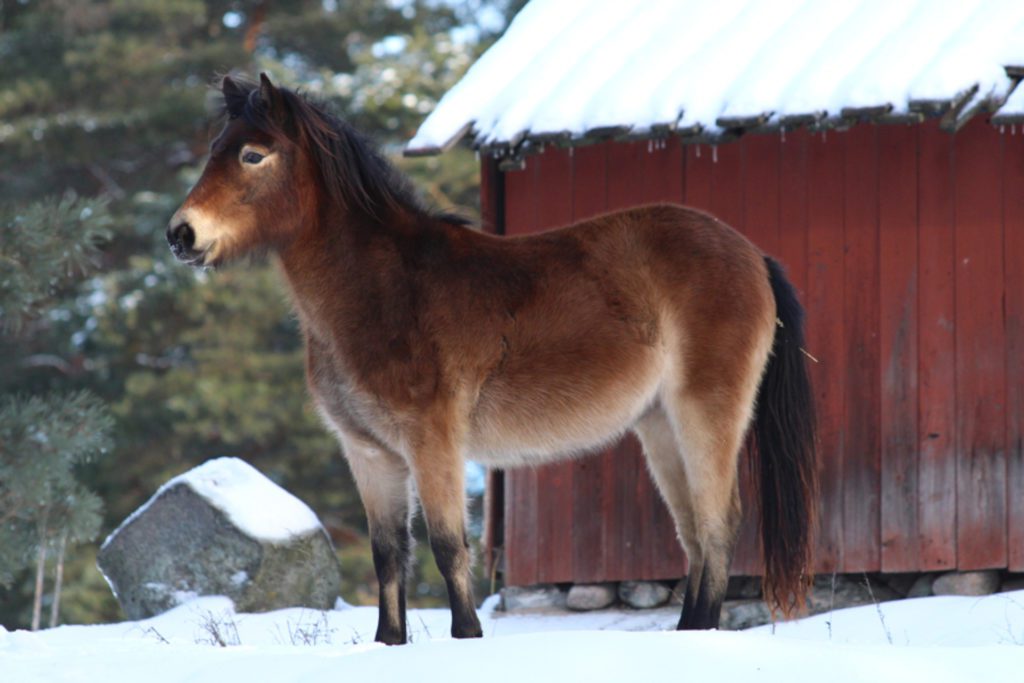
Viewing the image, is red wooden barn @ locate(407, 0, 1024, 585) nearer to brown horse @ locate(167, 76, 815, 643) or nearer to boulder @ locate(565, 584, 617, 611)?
boulder @ locate(565, 584, 617, 611)

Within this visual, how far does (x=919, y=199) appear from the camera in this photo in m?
9.52

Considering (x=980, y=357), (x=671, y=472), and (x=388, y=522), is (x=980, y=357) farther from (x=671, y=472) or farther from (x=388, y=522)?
(x=388, y=522)

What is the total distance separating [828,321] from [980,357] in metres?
0.99

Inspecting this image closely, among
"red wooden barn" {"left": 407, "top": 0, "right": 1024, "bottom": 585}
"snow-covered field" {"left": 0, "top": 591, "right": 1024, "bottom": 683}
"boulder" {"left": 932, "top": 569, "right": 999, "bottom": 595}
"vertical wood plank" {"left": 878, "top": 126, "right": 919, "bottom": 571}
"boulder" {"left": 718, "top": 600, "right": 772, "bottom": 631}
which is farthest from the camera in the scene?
"boulder" {"left": 718, "top": 600, "right": 772, "bottom": 631}

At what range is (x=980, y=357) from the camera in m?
9.34

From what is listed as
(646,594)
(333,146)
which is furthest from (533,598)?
(333,146)

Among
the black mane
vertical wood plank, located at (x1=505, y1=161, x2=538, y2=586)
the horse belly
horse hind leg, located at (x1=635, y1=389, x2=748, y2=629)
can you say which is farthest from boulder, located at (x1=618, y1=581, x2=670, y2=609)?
the black mane

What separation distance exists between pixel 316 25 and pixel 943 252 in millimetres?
16066

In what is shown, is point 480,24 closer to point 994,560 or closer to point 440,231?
point 994,560

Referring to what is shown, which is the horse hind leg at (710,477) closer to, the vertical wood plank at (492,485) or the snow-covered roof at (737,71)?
the snow-covered roof at (737,71)

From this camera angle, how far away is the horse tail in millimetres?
6719

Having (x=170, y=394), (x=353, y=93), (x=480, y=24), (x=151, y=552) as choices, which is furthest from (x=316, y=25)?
(x=151, y=552)

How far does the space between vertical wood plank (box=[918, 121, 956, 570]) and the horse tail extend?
287 cm

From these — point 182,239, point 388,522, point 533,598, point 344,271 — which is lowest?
point 533,598
